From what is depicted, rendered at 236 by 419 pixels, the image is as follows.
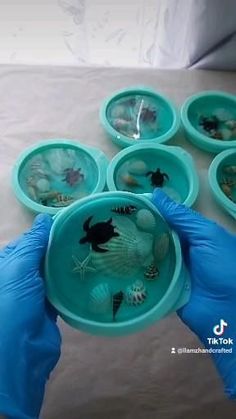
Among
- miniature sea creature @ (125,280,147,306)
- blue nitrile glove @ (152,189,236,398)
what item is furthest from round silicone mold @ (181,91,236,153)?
miniature sea creature @ (125,280,147,306)

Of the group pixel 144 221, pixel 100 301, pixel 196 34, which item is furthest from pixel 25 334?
pixel 196 34

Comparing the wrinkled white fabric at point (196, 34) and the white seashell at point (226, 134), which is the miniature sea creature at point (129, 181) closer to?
the white seashell at point (226, 134)

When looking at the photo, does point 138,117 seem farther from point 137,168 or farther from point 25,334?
point 25,334

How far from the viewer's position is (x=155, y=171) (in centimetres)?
82

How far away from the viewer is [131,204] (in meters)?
0.63

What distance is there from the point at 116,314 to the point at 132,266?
0.06 meters

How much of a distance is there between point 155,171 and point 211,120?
0.16 metres

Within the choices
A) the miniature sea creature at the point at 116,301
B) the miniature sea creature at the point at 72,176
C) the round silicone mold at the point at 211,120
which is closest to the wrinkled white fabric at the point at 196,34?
the round silicone mold at the point at 211,120

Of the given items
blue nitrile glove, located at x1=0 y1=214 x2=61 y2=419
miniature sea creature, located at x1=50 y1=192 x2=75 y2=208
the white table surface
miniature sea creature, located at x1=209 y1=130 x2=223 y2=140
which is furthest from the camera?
miniature sea creature, located at x1=209 y1=130 x2=223 y2=140

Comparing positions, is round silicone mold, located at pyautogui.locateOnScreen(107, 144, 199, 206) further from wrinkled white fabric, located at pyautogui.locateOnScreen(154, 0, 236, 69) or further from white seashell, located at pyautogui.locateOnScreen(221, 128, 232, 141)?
wrinkled white fabric, located at pyautogui.locateOnScreen(154, 0, 236, 69)

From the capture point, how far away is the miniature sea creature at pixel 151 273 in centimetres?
61

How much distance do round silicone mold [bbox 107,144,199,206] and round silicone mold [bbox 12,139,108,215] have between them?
3 centimetres

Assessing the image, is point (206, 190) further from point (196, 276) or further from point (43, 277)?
point (43, 277)

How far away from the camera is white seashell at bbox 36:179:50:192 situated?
774mm
